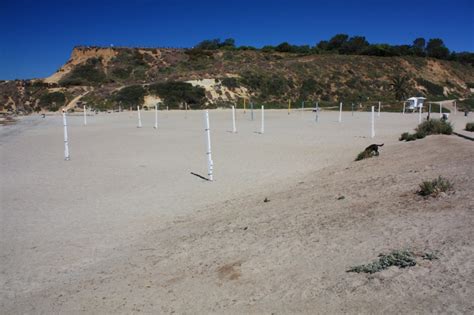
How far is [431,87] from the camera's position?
79.9m

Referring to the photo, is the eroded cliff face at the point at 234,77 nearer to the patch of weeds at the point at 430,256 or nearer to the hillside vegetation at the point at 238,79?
the hillside vegetation at the point at 238,79

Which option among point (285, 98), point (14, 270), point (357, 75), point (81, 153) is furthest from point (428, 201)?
point (357, 75)

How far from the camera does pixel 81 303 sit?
16.3 feet

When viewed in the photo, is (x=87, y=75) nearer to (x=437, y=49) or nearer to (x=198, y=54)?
(x=198, y=54)

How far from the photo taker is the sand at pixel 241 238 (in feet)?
14.3

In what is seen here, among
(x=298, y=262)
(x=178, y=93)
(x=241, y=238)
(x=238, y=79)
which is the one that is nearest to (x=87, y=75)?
(x=178, y=93)

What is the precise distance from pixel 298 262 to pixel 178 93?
53124 mm

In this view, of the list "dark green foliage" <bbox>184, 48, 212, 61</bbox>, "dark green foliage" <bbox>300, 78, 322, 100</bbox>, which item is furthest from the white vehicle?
"dark green foliage" <bbox>184, 48, 212, 61</bbox>

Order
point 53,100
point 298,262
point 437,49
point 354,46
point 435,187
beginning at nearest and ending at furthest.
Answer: point 298,262, point 435,187, point 53,100, point 354,46, point 437,49

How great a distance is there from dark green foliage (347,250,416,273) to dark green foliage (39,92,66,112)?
6004cm

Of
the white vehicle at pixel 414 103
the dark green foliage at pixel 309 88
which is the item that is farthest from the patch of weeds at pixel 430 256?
the dark green foliage at pixel 309 88

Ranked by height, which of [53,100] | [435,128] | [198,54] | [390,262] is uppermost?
[198,54]

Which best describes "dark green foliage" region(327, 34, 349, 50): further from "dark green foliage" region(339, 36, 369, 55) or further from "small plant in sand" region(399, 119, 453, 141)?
"small plant in sand" region(399, 119, 453, 141)

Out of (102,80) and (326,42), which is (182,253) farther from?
(326,42)
